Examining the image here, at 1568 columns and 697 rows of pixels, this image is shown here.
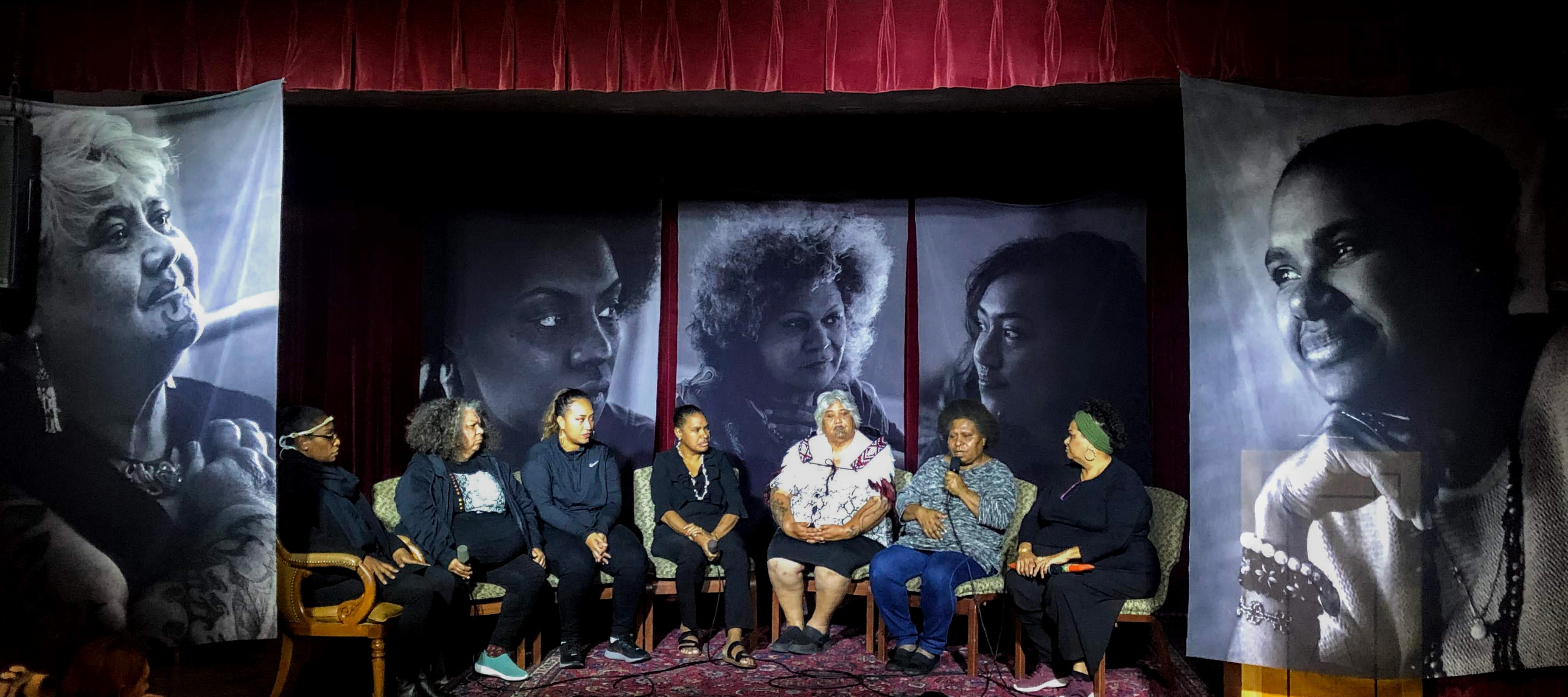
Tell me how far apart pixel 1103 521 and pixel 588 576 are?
2.28m

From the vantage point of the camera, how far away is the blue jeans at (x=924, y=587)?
17.3 ft

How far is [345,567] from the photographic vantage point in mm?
4785

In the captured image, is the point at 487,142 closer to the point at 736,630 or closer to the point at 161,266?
the point at 161,266

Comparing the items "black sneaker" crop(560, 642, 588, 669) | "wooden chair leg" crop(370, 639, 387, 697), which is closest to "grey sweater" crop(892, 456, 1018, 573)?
"black sneaker" crop(560, 642, 588, 669)

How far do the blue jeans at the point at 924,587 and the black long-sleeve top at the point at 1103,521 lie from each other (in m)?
0.36

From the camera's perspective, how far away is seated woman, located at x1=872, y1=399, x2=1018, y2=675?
5.31m

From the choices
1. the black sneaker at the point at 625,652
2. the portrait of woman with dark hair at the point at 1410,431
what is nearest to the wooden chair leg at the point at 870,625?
the black sneaker at the point at 625,652

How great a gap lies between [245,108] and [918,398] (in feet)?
12.1

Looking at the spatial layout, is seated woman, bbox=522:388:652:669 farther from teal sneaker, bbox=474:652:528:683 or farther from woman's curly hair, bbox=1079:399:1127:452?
woman's curly hair, bbox=1079:399:1127:452

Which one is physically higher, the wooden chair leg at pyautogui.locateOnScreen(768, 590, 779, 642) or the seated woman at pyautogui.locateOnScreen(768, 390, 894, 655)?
the seated woman at pyautogui.locateOnScreen(768, 390, 894, 655)

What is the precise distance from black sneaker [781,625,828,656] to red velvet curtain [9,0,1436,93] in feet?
8.19

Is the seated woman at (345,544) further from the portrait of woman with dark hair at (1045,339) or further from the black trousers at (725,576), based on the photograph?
the portrait of woman with dark hair at (1045,339)

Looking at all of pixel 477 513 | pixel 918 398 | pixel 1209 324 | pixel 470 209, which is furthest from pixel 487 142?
pixel 1209 324

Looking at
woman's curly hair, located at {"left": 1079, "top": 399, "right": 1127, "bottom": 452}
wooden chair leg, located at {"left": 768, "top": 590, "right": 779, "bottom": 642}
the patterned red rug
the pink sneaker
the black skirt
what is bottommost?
the patterned red rug
